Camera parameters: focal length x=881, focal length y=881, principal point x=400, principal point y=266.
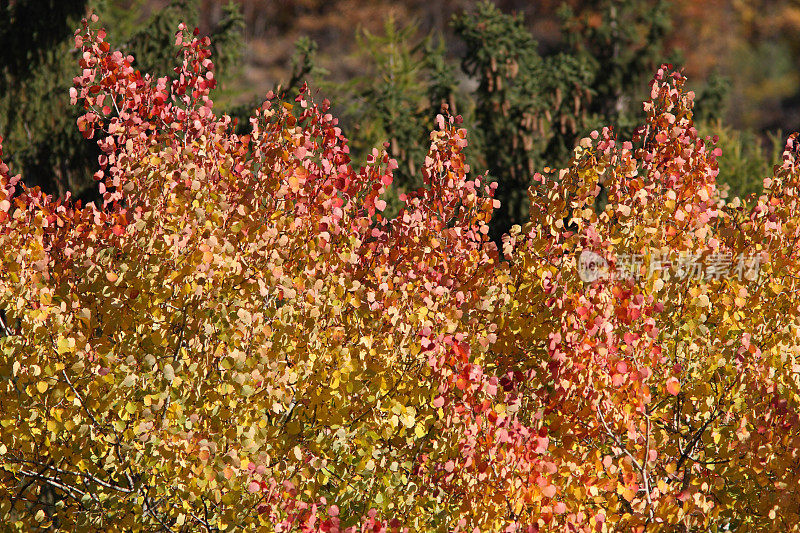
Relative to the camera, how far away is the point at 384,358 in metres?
3.63

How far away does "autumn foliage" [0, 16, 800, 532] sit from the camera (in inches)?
130

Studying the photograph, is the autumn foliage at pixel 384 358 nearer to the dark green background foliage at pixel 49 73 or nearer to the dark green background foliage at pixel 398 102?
the dark green background foliage at pixel 398 102

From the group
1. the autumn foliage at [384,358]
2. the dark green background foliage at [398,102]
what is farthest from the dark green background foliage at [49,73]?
the autumn foliage at [384,358]

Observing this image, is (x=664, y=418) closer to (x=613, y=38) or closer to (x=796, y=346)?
(x=796, y=346)

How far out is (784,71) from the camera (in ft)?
93.6

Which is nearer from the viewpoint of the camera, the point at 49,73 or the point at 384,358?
the point at 384,358

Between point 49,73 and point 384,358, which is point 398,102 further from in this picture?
point 384,358

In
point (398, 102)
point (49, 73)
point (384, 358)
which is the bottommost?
point (384, 358)

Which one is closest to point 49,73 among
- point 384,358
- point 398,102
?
point 398,102

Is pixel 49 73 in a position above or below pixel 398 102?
below

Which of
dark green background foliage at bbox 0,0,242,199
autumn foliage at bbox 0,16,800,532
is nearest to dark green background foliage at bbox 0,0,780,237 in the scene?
dark green background foliage at bbox 0,0,242,199

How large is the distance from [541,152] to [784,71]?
2288cm

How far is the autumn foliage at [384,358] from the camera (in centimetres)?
331

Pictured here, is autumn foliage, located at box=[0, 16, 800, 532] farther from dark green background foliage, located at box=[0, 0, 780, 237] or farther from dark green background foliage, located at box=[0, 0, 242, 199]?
dark green background foliage, located at box=[0, 0, 242, 199]
